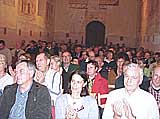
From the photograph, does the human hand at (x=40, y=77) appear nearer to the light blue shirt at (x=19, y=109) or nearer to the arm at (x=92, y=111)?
the arm at (x=92, y=111)

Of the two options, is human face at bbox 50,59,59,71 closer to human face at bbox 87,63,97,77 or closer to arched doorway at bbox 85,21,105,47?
human face at bbox 87,63,97,77

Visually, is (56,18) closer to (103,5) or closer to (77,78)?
(103,5)

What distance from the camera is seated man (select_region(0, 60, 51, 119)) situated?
5.70 meters

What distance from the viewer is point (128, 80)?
5.60 metres

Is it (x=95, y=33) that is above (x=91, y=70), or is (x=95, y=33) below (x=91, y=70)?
above

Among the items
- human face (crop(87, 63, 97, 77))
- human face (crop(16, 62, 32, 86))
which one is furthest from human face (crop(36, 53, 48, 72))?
human face (crop(16, 62, 32, 86))

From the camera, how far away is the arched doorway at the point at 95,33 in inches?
1475

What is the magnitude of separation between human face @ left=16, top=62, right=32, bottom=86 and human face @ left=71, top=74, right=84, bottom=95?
59cm

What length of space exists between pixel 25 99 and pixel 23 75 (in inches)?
11.8

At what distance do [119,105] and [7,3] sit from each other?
60.7ft

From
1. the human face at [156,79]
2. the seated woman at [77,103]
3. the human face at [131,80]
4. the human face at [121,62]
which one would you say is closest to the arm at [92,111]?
the seated woman at [77,103]

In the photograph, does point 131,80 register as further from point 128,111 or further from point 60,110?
point 60,110

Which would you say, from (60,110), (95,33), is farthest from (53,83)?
(95,33)

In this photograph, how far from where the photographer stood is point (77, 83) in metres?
6.19
